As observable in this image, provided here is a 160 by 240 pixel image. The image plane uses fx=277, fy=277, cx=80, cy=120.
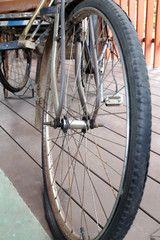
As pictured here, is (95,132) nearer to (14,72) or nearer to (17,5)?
(17,5)

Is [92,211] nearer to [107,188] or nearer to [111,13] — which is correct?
[107,188]

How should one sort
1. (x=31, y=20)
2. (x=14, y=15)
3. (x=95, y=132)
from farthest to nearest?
1. (x=95, y=132)
2. (x=14, y=15)
3. (x=31, y=20)

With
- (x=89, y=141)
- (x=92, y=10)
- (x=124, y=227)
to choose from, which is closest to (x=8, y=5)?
(x=89, y=141)

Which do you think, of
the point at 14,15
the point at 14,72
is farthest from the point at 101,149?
the point at 14,72

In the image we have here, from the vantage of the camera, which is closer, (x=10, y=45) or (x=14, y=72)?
(x=10, y=45)

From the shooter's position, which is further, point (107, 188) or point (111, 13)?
point (107, 188)

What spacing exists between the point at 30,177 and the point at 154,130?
823 mm

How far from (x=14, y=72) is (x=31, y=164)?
82.9 inches

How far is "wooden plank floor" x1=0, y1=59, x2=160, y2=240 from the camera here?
0.97m

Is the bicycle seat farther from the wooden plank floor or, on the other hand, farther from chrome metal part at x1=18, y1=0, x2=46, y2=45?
the wooden plank floor

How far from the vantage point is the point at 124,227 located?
59 centimetres

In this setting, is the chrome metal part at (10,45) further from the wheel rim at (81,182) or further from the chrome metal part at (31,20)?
the wheel rim at (81,182)

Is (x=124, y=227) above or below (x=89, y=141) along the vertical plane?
above

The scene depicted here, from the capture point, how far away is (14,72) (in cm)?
324
